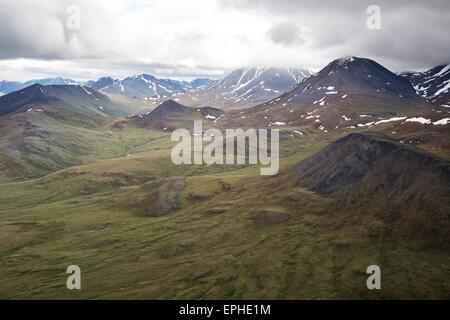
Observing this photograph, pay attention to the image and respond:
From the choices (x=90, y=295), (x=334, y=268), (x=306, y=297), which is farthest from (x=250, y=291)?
(x=90, y=295)

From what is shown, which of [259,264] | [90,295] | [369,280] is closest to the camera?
[369,280]
